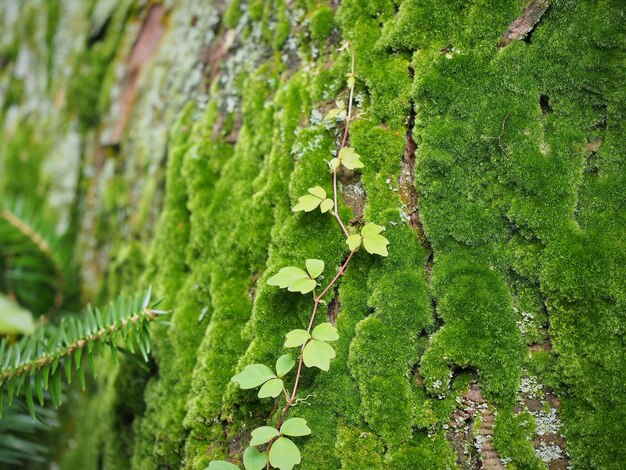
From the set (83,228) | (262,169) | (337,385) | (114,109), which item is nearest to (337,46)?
(262,169)

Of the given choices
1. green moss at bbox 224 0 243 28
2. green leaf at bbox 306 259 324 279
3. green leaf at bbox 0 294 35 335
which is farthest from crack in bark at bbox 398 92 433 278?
green leaf at bbox 0 294 35 335

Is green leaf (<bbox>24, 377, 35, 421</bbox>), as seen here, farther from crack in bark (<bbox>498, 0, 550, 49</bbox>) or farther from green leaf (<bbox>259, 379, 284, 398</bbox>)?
crack in bark (<bbox>498, 0, 550, 49</bbox>)

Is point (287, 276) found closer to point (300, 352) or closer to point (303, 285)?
point (303, 285)

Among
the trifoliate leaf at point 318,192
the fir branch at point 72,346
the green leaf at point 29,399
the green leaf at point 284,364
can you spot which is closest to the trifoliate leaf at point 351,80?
the trifoliate leaf at point 318,192

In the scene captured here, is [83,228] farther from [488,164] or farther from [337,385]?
[488,164]

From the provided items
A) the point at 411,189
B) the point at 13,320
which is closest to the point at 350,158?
the point at 411,189

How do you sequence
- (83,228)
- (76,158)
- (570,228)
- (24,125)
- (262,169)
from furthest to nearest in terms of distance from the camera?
(24,125)
(76,158)
(83,228)
(262,169)
(570,228)
